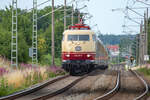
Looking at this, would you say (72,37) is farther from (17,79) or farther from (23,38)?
(23,38)

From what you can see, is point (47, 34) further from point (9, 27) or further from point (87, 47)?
point (87, 47)

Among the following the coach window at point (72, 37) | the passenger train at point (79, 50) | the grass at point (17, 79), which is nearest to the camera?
Answer: the grass at point (17, 79)

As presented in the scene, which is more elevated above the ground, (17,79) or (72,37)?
(72,37)

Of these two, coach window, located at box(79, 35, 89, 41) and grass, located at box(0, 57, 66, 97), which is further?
coach window, located at box(79, 35, 89, 41)

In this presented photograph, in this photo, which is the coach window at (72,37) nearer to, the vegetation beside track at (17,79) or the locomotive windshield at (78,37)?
the locomotive windshield at (78,37)

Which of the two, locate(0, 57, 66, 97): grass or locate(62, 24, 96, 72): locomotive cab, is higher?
locate(62, 24, 96, 72): locomotive cab

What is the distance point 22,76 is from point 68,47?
7.52 meters

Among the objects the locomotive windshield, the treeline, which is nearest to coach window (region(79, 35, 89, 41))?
the locomotive windshield

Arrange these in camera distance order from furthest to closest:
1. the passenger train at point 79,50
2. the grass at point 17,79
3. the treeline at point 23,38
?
the treeline at point 23,38 → the passenger train at point 79,50 → the grass at point 17,79

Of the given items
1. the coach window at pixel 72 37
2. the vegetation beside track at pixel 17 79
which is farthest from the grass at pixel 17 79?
the coach window at pixel 72 37

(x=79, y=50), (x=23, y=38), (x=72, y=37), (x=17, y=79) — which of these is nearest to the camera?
(x=17, y=79)

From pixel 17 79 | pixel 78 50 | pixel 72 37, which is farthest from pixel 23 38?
pixel 17 79

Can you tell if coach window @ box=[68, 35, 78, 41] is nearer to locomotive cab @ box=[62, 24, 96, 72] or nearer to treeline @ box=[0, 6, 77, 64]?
locomotive cab @ box=[62, 24, 96, 72]

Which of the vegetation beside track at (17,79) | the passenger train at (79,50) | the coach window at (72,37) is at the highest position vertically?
the coach window at (72,37)
